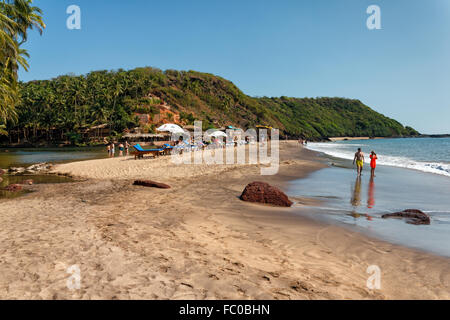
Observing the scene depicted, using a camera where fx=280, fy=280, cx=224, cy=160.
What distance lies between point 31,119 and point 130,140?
65.8 ft

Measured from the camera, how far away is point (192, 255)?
399cm

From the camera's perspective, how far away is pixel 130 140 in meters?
53.7

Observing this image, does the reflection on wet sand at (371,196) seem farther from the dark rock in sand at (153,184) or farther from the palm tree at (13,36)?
the palm tree at (13,36)

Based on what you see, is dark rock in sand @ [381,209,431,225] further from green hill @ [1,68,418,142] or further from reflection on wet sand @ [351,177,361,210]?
green hill @ [1,68,418,142]

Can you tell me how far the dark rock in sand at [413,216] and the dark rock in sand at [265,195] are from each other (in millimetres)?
2477

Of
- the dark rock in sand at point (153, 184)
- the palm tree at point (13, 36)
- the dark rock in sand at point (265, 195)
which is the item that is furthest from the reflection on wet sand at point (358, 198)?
the palm tree at point (13, 36)

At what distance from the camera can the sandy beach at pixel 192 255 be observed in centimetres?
304

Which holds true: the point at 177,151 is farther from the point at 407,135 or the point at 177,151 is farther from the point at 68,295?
the point at 407,135

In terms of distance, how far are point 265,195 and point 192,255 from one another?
14.3ft

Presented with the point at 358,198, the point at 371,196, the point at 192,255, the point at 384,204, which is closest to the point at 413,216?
the point at 384,204

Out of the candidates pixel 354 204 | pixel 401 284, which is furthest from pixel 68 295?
pixel 354 204

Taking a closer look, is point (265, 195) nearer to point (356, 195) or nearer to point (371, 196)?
point (356, 195)

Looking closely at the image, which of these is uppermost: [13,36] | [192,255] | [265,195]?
[13,36]

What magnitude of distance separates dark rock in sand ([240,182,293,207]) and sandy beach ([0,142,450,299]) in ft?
1.32
